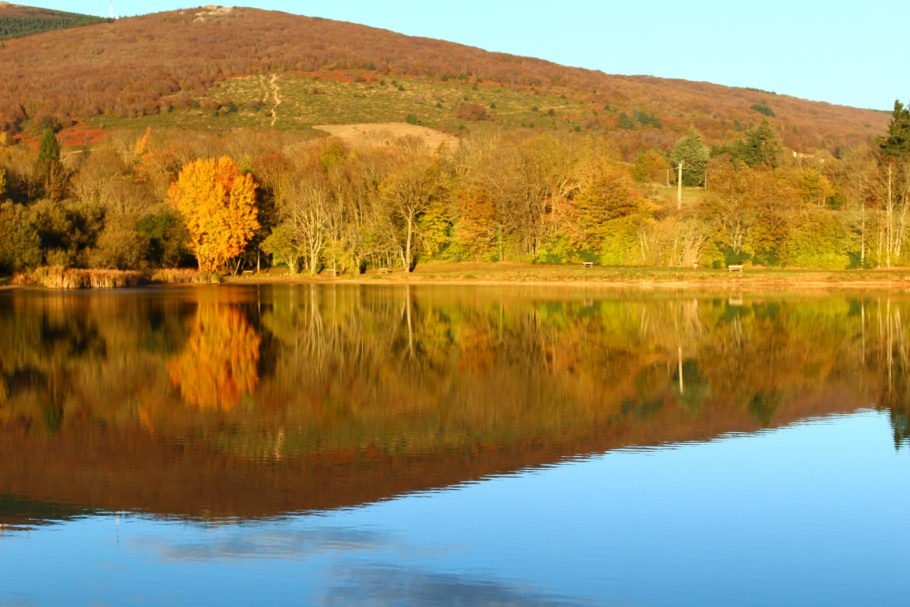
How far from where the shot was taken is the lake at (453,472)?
29.4 ft

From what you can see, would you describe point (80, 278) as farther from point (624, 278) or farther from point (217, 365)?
point (217, 365)

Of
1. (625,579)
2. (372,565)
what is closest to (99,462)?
(372,565)

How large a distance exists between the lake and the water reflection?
0.08 metres

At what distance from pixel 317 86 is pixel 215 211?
79666mm

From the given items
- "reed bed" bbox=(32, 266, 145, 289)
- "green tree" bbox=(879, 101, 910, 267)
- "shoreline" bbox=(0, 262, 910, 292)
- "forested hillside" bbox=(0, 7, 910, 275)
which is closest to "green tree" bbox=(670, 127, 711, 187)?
"forested hillside" bbox=(0, 7, 910, 275)

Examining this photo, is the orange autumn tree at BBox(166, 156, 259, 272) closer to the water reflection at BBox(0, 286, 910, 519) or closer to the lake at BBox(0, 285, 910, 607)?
the water reflection at BBox(0, 286, 910, 519)

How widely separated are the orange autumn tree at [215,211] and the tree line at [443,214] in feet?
0.30

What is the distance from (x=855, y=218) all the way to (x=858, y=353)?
1744 inches

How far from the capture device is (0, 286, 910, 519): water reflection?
12.5 meters

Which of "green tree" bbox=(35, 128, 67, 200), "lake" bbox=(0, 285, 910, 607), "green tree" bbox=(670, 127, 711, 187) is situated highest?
"green tree" bbox=(670, 127, 711, 187)

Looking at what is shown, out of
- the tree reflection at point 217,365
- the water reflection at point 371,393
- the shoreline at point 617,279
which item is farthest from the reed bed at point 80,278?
the tree reflection at point 217,365

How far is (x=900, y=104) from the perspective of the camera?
8306cm

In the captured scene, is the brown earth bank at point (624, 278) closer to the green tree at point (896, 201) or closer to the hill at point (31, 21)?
the green tree at point (896, 201)

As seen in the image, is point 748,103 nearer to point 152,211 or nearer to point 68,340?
point 152,211
